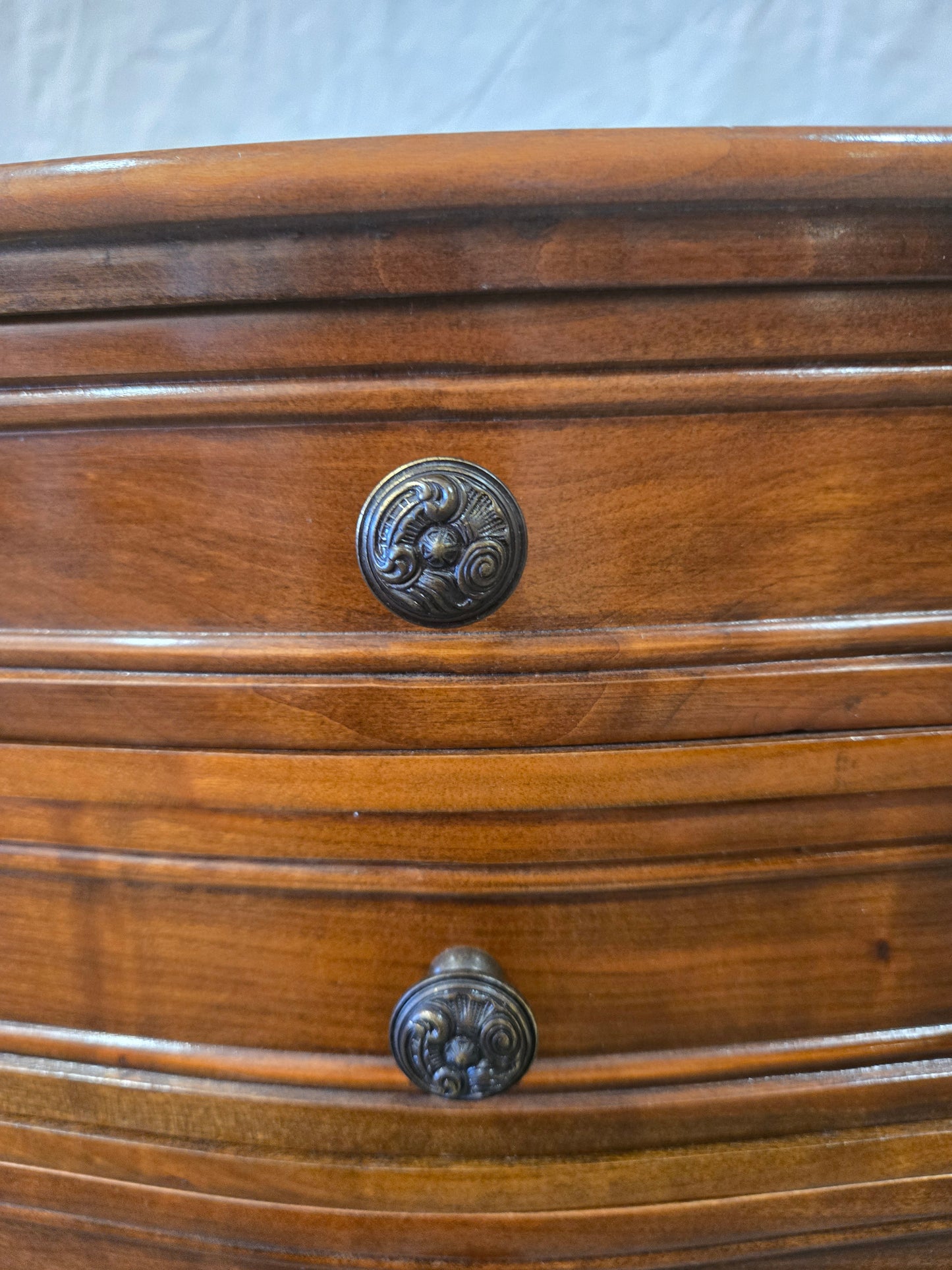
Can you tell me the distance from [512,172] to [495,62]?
0.55m

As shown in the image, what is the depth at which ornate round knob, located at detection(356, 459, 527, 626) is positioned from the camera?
29 cm

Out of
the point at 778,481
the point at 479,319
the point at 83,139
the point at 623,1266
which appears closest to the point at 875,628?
the point at 778,481

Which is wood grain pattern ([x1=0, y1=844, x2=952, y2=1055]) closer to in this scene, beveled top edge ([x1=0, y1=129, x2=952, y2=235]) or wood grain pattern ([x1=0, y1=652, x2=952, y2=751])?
wood grain pattern ([x1=0, y1=652, x2=952, y2=751])

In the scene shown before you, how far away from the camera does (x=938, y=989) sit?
0.36 meters

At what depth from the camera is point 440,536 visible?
29cm

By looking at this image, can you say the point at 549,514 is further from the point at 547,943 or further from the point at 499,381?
the point at 547,943

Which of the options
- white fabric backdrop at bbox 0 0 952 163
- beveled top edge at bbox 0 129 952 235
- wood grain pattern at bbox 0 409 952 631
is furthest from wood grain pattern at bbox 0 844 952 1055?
white fabric backdrop at bbox 0 0 952 163

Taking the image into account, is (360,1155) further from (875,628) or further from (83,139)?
(83,139)

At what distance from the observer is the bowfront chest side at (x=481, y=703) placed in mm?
286

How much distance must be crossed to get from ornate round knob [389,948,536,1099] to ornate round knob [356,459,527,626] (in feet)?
0.46

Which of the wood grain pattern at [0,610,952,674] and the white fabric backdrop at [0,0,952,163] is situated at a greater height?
the white fabric backdrop at [0,0,952,163]

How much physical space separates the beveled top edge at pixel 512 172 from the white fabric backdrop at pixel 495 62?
0.53m

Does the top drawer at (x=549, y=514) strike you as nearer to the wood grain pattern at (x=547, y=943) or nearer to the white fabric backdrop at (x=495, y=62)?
the wood grain pattern at (x=547, y=943)

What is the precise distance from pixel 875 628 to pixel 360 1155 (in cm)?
29
